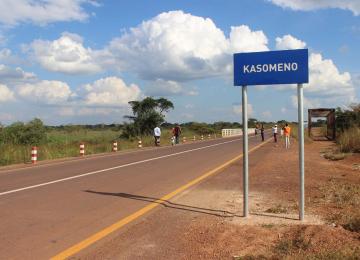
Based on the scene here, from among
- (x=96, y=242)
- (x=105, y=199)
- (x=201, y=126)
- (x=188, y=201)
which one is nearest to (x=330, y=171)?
(x=188, y=201)

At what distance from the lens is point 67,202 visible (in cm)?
1027

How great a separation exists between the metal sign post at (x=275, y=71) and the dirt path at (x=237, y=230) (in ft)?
2.04

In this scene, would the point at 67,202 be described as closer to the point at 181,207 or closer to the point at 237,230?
the point at 181,207

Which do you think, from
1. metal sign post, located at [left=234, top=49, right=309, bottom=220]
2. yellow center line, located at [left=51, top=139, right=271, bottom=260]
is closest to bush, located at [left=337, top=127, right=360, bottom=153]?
yellow center line, located at [left=51, top=139, right=271, bottom=260]

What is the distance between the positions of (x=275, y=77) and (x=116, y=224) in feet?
11.8

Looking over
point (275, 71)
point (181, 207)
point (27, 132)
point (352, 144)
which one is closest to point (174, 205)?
point (181, 207)

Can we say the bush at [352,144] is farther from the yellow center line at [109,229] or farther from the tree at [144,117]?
the tree at [144,117]

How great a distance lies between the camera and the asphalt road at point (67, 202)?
23.0 ft

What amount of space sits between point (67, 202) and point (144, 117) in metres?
51.1

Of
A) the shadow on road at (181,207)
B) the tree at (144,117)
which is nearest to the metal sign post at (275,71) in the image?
the shadow on road at (181,207)

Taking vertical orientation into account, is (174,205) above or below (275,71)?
below

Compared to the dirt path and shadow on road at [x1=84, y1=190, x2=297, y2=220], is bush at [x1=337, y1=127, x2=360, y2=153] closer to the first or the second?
the dirt path

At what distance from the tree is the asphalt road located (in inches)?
1591

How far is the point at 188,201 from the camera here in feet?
33.9
